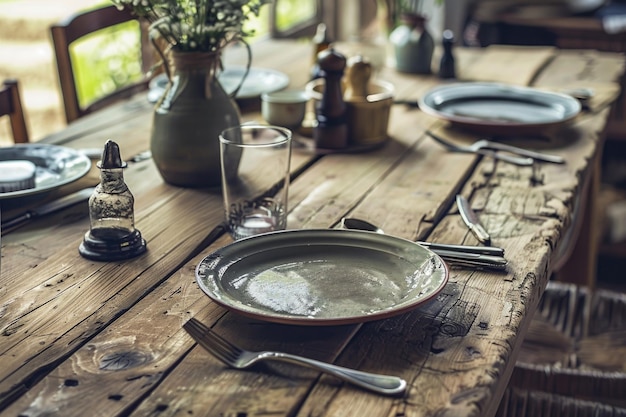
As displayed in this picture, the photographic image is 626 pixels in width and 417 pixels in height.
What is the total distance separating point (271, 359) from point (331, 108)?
0.78 m

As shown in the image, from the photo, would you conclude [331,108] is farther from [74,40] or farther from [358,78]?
[74,40]

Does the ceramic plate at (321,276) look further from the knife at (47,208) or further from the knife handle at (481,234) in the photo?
the knife at (47,208)

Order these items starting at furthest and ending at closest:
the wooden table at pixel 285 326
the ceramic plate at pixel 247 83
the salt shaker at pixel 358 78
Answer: the ceramic plate at pixel 247 83
the salt shaker at pixel 358 78
the wooden table at pixel 285 326

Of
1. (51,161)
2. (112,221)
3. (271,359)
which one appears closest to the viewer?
(271,359)

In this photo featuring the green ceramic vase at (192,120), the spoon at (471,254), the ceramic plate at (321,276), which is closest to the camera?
the ceramic plate at (321,276)

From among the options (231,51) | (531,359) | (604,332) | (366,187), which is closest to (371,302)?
(366,187)

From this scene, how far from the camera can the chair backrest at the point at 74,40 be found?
1800 millimetres

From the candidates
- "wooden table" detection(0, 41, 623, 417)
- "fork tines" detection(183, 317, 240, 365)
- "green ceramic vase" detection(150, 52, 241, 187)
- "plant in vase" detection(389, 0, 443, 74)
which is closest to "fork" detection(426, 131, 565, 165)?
"wooden table" detection(0, 41, 623, 417)

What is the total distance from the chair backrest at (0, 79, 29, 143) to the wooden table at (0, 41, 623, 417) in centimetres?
13

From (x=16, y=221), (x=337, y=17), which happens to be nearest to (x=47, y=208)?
(x=16, y=221)

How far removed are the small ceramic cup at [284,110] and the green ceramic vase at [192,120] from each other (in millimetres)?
271

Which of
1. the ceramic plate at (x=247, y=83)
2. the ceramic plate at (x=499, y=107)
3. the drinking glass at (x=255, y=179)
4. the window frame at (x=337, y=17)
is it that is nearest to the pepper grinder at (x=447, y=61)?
the ceramic plate at (x=499, y=107)

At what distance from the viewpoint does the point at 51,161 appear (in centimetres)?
138

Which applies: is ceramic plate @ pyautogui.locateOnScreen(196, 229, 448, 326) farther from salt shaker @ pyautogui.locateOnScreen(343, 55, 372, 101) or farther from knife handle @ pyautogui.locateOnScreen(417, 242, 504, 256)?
salt shaker @ pyautogui.locateOnScreen(343, 55, 372, 101)
